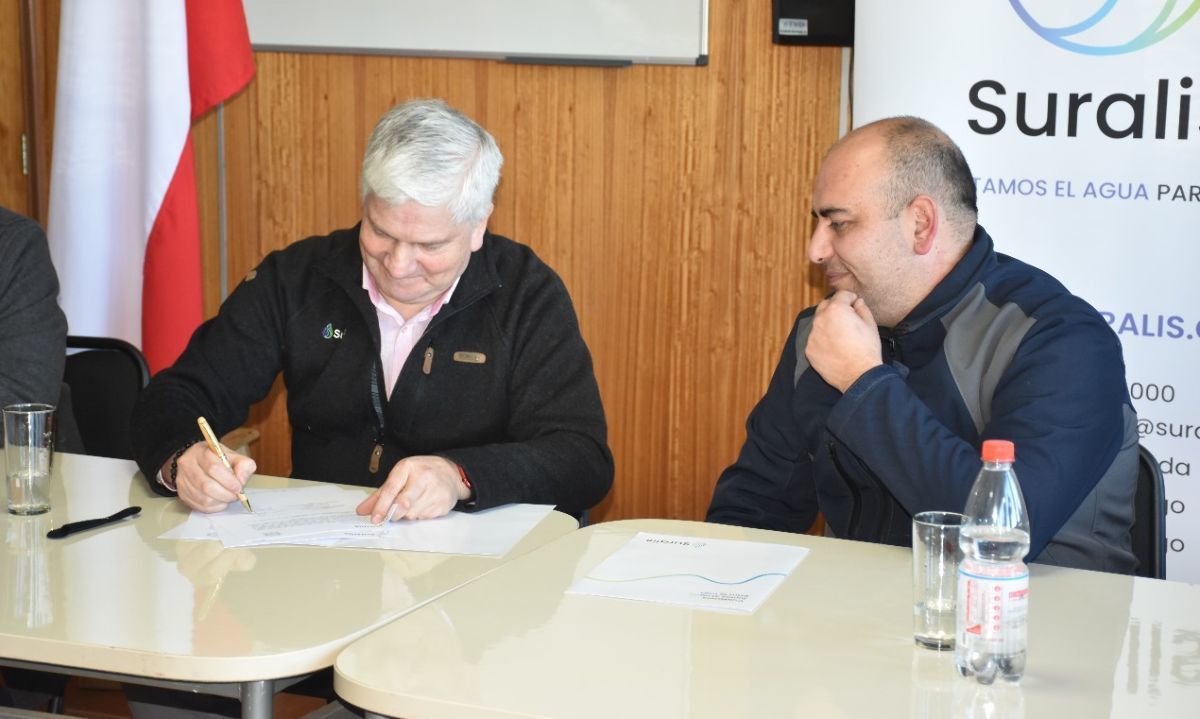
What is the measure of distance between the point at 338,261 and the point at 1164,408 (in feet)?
6.45

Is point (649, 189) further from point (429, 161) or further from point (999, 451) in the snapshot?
point (999, 451)

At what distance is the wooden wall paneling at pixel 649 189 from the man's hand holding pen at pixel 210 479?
2.00 meters

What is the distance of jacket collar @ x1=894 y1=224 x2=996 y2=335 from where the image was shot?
2.07m

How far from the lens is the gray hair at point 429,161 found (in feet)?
7.19

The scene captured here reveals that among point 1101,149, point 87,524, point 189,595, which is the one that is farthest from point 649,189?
point 189,595

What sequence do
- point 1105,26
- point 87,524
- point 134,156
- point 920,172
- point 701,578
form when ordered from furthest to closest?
point 134,156 → point 1105,26 → point 920,172 → point 87,524 → point 701,578

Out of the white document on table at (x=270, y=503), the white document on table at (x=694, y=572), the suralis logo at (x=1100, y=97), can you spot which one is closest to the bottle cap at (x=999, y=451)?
the white document on table at (x=694, y=572)

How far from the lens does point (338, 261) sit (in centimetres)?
245

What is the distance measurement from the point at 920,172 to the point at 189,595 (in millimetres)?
1306

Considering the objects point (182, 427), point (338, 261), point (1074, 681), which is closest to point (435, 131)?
point (338, 261)

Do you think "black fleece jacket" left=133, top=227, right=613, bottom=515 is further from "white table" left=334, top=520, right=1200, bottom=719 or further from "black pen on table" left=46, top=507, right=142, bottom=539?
"white table" left=334, top=520, right=1200, bottom=719

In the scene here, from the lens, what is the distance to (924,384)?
2.06 m

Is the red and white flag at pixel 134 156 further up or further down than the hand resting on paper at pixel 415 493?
further up

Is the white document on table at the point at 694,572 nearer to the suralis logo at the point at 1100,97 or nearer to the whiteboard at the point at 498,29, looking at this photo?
the suralis logo at the point at 1100,97
